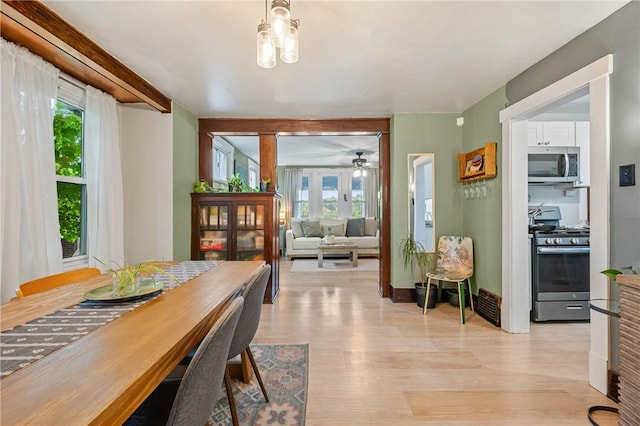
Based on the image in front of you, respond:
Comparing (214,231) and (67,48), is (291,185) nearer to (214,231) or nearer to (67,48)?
(214,231)

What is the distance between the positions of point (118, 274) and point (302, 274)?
13.7 feet

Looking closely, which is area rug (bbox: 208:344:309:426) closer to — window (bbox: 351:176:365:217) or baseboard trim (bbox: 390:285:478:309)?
baseboard trim (bbox: 390:285:478:309)

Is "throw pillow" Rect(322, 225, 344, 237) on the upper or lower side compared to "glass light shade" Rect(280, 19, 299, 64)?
lower

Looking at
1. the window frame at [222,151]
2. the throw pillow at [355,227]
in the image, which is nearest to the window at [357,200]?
the throw pillow at [355,227]

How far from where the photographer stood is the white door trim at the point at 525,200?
1.87 meters

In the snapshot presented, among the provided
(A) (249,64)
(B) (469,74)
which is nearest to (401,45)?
(B) (469,74)

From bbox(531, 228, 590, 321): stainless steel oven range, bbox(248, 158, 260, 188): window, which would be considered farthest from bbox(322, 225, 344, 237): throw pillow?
bbox(531, 228, 590, 321): stainless steel oven range

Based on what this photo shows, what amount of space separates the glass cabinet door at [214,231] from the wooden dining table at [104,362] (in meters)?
2.39

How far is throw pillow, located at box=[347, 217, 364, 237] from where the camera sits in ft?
25.0

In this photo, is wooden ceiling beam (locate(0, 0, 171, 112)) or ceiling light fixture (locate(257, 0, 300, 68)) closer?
ceiling light fixture (locate(257, 0, 300, 68))

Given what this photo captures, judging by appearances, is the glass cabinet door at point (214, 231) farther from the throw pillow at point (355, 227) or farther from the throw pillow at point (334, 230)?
the throw pillow at point (355, 227)

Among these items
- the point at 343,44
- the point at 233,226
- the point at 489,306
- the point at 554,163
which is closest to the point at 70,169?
the point at 233,226

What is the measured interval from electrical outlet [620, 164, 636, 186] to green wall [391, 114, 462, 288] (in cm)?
197

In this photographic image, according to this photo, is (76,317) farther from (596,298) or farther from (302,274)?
(302,274)
